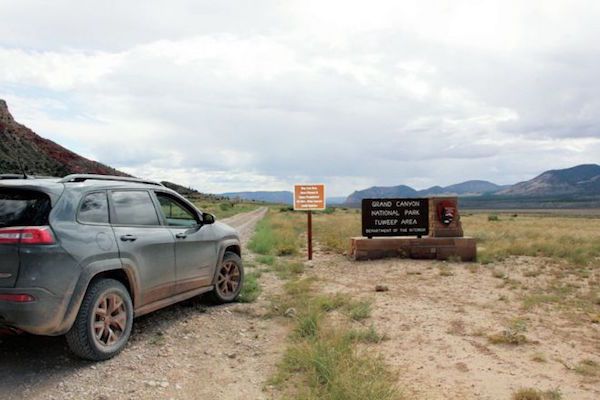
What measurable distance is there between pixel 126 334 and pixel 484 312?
17.4 ft

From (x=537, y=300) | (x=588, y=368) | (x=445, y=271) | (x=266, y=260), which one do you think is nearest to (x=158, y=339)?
(x=588, y=368)

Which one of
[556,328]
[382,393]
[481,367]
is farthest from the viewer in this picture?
[556,328]

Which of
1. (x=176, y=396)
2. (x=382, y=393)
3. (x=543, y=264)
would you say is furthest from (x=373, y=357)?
(x=543, y=264)

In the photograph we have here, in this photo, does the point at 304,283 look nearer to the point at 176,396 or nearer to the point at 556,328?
the point at 556,328

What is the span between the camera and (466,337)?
21.6ft

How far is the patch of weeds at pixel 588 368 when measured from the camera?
533 cm

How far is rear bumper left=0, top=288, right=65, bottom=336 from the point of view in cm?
464

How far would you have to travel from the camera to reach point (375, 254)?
1416 cm

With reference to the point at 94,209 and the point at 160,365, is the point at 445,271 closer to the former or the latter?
the point at 160,365

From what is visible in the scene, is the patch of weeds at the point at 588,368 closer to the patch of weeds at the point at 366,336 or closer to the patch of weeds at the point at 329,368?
the patch of weeds at the point at 329,368

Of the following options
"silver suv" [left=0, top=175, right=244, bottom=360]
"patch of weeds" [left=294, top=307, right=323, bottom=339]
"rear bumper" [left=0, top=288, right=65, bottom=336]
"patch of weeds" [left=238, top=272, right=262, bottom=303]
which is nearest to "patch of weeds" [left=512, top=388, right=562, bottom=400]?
"patch of weeds" [left=294, top=307, right=323, bottom=339]

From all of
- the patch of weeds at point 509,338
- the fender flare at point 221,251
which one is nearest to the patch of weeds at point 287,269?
the fender flare at point 221,251

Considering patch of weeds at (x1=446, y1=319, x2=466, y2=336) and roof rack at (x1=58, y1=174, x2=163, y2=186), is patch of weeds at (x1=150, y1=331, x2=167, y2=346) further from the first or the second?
patch of weeds at (x1=446, y1=319, x2=466, y2=336)

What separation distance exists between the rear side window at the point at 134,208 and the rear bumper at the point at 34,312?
1220mm
